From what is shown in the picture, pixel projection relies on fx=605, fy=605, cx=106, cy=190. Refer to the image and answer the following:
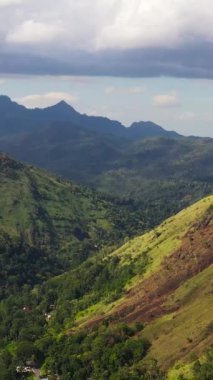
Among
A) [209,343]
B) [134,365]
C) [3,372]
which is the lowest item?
[3,372]

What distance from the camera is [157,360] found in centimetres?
17500

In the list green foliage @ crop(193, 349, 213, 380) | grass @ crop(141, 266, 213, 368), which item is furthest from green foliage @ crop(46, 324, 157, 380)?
green foliage @ crop(193, 349, 213, 380)

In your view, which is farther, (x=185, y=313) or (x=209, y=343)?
(x=185, y=313)

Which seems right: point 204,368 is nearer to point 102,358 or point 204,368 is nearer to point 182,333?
point 182,333

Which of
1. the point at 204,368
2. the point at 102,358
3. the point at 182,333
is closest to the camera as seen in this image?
the point at 204,368

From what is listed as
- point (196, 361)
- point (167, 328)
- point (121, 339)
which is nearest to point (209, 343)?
point (196, 361)

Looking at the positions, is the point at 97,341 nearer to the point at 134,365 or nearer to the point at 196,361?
the point at 134,365

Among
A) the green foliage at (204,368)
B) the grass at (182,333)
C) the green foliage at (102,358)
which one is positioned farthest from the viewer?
the green foliage at (102,358)

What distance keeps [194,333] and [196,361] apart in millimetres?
16635

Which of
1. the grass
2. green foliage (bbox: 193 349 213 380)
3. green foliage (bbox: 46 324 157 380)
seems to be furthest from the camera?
green foliage (bbox: 46 324 157 380)

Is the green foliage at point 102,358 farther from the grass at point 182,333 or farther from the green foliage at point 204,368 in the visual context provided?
the green foliage at point 204,368

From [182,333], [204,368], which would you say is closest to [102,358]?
[182,333]

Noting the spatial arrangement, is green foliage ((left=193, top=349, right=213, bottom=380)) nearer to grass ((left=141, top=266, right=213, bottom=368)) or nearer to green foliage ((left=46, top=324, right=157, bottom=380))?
grass ((left=141, top=266, right=213, bottom=368))

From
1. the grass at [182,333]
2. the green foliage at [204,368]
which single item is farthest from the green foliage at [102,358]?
the green foliage at [204,368]
